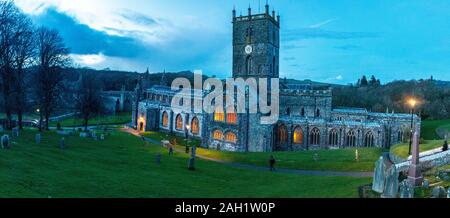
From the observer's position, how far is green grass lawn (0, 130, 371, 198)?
15766 millimetres

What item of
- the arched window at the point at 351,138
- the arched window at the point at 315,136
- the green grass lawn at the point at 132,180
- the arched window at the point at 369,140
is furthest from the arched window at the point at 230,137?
the green grass lawn at the point at 132,180

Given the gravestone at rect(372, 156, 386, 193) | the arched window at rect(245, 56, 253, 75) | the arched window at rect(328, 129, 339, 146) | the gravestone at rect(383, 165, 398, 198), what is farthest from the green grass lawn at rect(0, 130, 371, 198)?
the arched window at rect(245, 56, 253, 75)

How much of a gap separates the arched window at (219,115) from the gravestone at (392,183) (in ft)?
114

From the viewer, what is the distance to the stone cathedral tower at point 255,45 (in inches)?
2245

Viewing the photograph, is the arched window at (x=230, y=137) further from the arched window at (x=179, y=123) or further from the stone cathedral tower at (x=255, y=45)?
the arched window at (x=179, y=123)

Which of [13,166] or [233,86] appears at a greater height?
[233,86]

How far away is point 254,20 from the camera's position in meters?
57.6

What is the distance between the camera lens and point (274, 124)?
4812 cm

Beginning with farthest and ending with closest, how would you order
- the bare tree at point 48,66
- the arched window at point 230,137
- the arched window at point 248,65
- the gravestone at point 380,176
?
the arched window at point 248,65, the arched window at point 230,137, the bare tree at point 48,66, the gravestone at point 380,176

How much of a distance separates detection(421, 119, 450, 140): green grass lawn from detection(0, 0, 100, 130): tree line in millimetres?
57856

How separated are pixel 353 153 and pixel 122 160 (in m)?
22.8
